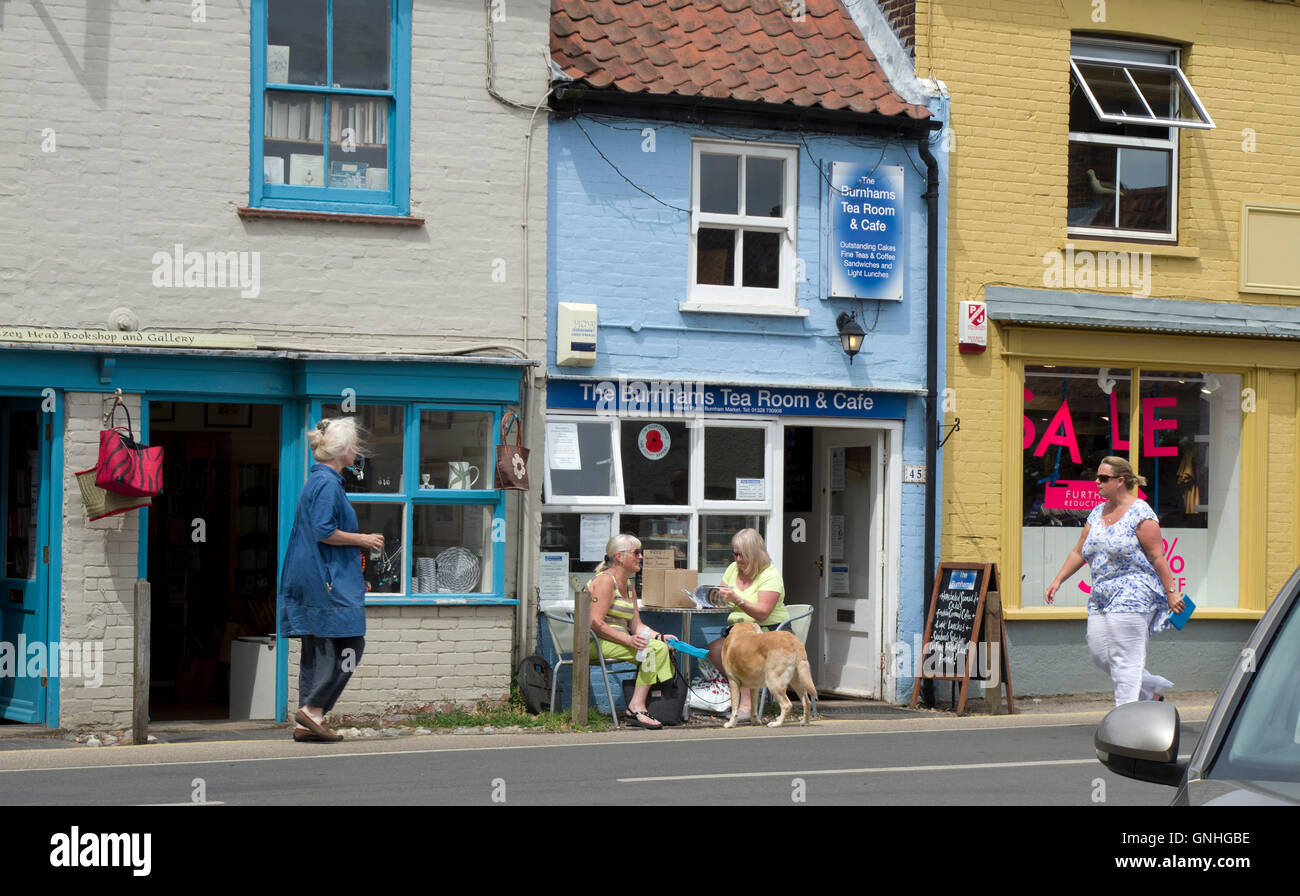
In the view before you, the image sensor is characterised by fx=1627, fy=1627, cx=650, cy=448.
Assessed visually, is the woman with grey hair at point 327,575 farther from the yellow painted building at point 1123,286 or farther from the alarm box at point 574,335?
the yellow painted building at point 1123,286

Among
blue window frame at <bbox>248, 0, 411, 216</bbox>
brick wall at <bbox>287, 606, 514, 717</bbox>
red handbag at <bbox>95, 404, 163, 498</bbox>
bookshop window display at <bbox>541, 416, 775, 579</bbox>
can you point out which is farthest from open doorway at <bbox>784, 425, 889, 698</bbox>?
red handbag at <bbox>95, 404, 163, 498</bbox>

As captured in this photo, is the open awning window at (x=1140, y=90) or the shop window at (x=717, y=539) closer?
the shop window at (x=717, y=539)

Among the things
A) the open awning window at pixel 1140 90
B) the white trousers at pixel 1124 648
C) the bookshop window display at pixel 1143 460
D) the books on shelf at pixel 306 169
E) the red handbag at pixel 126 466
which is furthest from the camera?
the open awning window at pixel 1140 90

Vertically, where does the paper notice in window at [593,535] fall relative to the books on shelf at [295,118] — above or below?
below

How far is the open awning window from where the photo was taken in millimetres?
15695

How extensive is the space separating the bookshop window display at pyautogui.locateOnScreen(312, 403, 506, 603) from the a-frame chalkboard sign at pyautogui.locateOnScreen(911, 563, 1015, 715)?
393 centimetres

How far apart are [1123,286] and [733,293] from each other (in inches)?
154

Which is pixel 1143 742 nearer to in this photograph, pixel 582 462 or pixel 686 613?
pixel 686 613

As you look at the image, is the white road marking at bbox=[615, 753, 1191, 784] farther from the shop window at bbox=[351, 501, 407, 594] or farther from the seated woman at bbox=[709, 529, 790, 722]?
the shop window at bbox=[351, 501, 407, 594]

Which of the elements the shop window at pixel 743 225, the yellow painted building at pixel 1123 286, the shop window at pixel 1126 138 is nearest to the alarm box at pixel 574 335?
the shop window at pixel 743 225

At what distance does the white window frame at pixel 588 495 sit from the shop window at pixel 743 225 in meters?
1.44

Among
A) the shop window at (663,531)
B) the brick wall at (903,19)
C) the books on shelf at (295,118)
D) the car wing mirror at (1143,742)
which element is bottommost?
the car wing mirror at (1143,742)

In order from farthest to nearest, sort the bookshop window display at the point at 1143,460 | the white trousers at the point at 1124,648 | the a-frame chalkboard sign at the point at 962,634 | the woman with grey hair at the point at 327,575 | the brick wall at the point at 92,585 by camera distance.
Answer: the bookshop window display at the point at 1143,460
the a-frame chalkboard sign at the point at 962,634
the brick wall at the point at 92,585
the white trousers at the point at 1124,648
the woman with grey hair at the point at 327,575

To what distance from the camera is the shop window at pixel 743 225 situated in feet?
47.1
